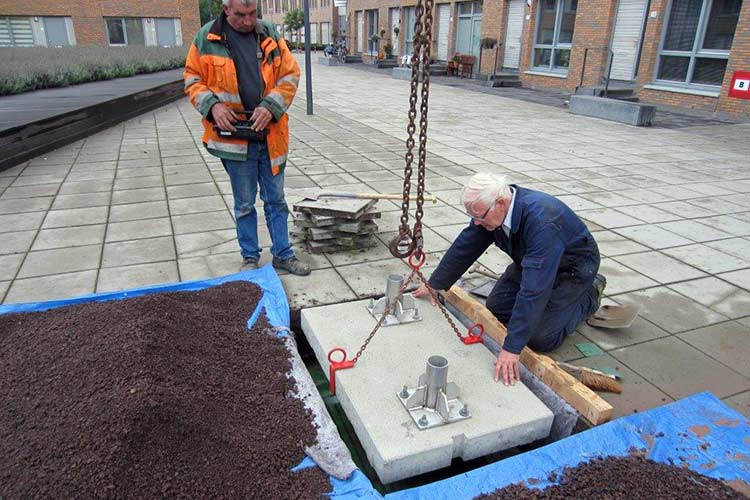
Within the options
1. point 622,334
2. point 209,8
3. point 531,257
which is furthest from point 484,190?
point 209,8

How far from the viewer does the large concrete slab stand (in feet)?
7.35

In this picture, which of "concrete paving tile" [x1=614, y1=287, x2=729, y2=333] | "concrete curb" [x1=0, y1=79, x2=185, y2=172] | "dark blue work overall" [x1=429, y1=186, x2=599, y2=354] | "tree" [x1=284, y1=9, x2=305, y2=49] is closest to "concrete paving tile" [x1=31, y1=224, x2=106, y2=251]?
"concrete curb" [x1=0, y1=79, x2=185, y2=172]

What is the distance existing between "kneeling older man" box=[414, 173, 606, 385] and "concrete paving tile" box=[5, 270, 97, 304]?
8.10ft

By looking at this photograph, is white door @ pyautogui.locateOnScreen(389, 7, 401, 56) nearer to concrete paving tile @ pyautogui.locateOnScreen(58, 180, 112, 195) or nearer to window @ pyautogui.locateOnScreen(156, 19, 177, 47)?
window @ pyautogui.locateOnScreen(156, 19, 177, 47)

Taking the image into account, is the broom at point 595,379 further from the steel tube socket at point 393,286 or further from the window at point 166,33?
the window at point 166,33

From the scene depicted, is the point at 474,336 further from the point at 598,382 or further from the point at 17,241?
the point at 17,241

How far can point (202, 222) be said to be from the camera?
5.02 meters

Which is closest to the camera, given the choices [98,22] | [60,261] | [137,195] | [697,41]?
[60,261]

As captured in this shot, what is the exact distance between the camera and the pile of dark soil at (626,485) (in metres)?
2.04

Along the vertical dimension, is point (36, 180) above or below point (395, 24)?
below

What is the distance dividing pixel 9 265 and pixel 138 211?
4.75ft

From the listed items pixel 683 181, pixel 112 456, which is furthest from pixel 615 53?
pixel 112 456

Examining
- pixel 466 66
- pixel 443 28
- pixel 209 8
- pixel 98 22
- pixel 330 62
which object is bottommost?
pixel 330 62

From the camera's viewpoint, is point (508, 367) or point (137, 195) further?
point (137, 195)
